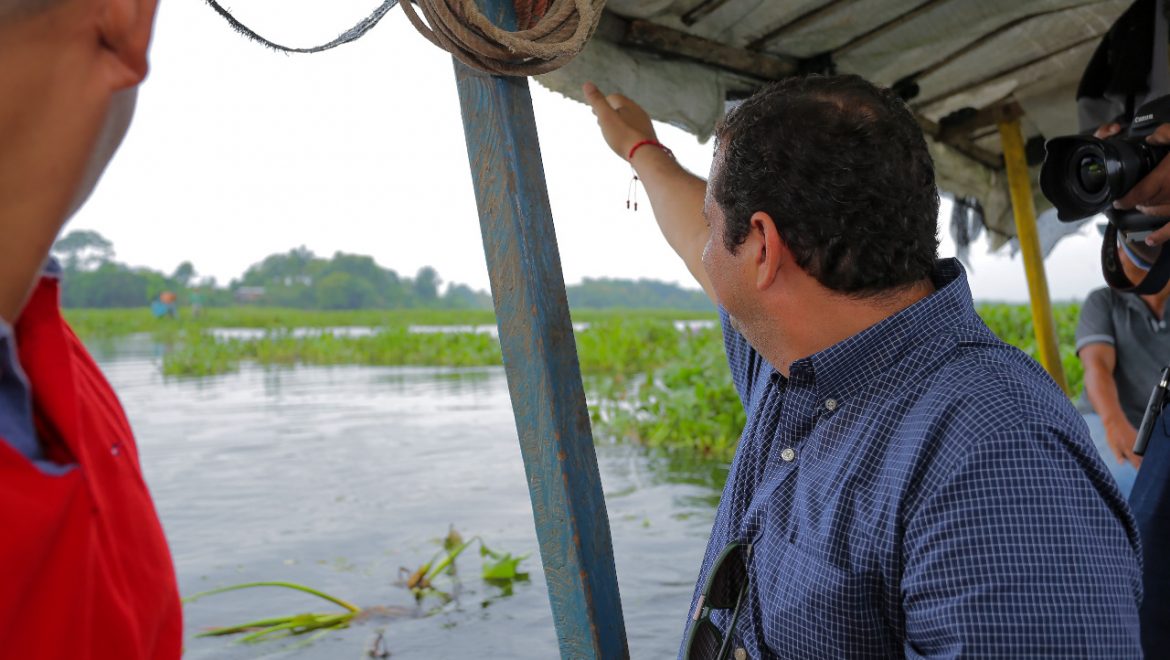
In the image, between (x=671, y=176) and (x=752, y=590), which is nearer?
(x=752, y=590)

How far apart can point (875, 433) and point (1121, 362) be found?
8.93 ft

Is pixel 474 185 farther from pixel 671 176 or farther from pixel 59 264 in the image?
pixel 59 264

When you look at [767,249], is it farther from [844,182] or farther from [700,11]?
[700,11]

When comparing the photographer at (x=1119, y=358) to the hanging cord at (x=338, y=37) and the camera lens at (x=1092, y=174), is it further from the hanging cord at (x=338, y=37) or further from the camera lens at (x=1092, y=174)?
the hanging cord at (x=338, y=37)

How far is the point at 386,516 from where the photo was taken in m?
5.36

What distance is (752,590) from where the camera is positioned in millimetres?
1141

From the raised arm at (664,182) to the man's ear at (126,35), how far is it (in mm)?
1121

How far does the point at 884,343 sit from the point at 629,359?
11.7 meters

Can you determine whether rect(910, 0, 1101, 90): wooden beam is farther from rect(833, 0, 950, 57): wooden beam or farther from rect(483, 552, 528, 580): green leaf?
rect(483, 552, 528, 580): green leaf

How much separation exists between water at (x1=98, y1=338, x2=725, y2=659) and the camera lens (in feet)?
8.13

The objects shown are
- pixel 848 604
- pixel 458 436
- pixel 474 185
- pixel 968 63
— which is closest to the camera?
pixel 848 604

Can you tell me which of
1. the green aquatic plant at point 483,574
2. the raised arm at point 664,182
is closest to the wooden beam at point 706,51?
the raised arm at point 664,182

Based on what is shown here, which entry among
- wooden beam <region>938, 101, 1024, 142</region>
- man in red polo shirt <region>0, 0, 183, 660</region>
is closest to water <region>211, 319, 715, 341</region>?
wooden beam <region>938, 101, 1024, 142</region>

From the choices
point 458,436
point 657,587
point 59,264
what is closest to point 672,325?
point 458,436
